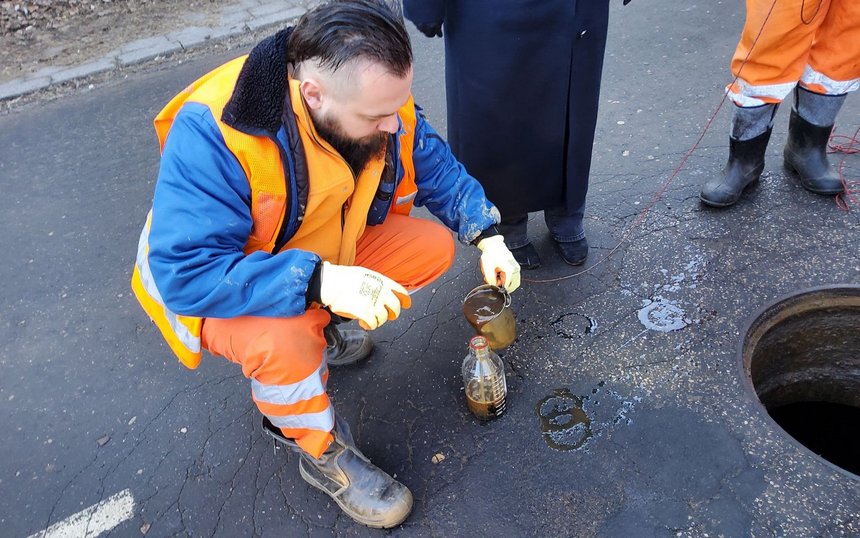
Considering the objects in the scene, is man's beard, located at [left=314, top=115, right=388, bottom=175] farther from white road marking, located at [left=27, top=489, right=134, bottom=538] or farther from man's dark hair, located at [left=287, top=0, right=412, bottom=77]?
white road marking, located at [left=27, top=489, right=134, bottom=538]

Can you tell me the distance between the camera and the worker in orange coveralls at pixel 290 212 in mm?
1641

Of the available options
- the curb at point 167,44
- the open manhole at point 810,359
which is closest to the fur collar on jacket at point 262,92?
the open manhole at point 810,359

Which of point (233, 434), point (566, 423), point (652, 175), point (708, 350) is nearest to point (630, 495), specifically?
point (566, 423)

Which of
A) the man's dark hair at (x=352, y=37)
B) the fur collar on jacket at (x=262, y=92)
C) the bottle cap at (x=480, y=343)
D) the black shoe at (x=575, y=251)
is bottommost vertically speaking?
the black shoe at (x=575, y=251)

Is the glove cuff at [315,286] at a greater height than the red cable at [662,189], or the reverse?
the glove cuff at [315,286]

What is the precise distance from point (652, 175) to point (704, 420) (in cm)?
160

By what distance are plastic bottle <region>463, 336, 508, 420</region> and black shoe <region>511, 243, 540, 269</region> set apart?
2.32 feet

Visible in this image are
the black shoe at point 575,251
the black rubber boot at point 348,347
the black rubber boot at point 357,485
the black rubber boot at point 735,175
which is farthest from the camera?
the black rubber boot at point 735,175

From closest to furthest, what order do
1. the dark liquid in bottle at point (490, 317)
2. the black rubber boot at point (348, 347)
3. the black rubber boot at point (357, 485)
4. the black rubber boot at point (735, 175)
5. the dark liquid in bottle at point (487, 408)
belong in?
the black rubber boot at point (357, 485) → the dark liquid in bottle at point (490, 317) → the dark liquid in bottle at point (487, 408) → the black rubber boot at point (348, 347) → the black rubber boot at point (735, 175)

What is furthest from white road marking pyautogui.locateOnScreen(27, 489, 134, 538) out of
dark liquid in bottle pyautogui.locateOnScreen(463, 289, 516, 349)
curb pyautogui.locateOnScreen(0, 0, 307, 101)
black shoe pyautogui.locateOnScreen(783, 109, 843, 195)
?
curb pyautogui.locateOnScreen(0, 0, 307, 101)

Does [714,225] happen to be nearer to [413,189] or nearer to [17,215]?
[413,189]

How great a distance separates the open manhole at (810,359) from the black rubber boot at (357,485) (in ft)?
4.55

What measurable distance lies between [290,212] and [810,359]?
2290mm

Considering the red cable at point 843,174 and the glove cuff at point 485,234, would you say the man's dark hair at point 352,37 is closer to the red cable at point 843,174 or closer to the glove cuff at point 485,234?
the glove cuff at point 485,234
